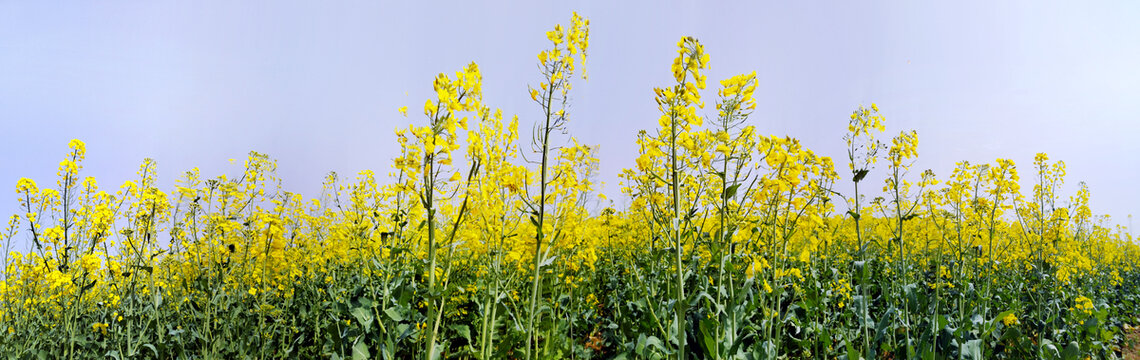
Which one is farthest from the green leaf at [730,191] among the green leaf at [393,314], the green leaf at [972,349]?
the green leaf at [972,349]

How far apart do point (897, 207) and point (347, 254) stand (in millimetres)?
5859

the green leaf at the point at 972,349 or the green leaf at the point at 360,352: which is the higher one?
the green leaf at the point at 360,352

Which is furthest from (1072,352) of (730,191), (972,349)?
(730,191)

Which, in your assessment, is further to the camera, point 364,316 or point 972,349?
point 972,349

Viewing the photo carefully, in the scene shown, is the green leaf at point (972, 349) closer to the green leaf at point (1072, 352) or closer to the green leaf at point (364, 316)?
the green leaf at point (1072, 352)

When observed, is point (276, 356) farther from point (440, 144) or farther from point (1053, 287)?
point (1053, 287)

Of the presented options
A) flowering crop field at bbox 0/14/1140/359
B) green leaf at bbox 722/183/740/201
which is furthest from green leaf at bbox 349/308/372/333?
green leaf at bbox 722/183/740/201

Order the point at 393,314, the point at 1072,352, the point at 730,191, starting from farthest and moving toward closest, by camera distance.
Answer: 1. the point at 1072,352
2. the point at 393,314
3. the point at 730,191

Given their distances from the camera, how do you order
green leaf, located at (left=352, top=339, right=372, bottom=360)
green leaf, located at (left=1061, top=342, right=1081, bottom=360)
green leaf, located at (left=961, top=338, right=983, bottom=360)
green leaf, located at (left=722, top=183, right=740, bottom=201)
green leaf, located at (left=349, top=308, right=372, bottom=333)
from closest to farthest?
green leaf, located at (left=722, top=183, right=740, bottom=201) < green leaf, located at (left=352, top=339, right=372, bottom=360) < green leaf, located at (left=349, top=308, right=372, bottom=333) < green leaf, located at (left=961, top=338, right=983, bottom=360) < green leaf, located at (left=1061, top=342, right=1081, bottom=360)

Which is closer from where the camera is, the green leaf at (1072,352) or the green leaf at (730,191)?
the green leaf at (730,191)

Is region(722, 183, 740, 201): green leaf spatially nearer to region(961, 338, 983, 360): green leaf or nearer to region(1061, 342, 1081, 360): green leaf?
region(961, 338, 983, 360): green leaf

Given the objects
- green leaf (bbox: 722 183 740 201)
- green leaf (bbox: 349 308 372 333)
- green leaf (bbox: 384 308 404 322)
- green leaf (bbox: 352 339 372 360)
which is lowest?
green leaf (bbox: 352 339 372 360)

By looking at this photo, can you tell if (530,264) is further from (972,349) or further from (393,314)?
(972,349)

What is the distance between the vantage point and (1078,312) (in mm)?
5523
